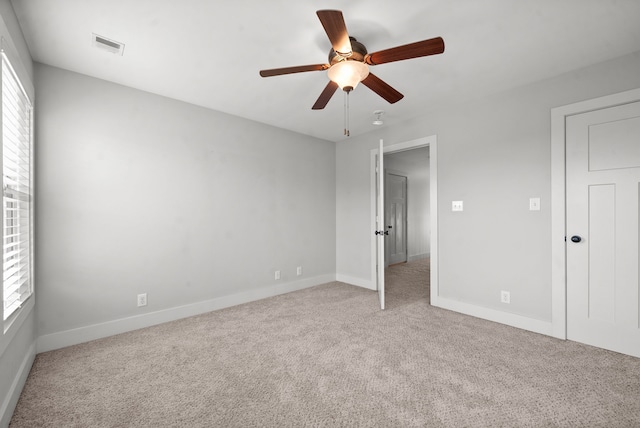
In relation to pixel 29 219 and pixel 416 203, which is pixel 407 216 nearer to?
pixel 416 203

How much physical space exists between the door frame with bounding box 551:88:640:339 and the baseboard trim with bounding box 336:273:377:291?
7.00 feet

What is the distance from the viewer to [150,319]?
116 inches

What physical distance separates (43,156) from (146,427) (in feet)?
7.52

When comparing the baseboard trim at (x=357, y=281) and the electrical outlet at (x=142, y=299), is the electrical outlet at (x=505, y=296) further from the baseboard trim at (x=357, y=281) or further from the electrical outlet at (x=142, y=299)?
the electrical outlet at (x=142, y=299)

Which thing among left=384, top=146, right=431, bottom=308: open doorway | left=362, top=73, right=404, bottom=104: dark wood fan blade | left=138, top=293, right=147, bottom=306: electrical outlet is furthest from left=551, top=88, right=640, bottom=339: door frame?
left=138, top=293, right=147, bottom=306: electrical outlet

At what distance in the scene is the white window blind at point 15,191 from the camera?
1.74m

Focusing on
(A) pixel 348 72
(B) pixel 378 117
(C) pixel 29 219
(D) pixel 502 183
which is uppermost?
(B) pixel 378 117

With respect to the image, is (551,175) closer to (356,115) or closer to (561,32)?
(561,32)

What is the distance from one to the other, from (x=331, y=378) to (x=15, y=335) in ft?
6.64

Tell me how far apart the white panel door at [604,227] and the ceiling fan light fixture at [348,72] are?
6.76 ft

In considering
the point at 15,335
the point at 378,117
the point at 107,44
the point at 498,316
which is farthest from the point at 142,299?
the point at 498,316

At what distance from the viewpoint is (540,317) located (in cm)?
275

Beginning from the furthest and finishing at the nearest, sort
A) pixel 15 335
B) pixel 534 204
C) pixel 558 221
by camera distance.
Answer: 1. pixel 534 204
2. pixel 558 221
3. pixel 15 335

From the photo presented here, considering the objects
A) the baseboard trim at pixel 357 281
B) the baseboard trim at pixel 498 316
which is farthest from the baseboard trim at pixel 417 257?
the baseboard trim at pixel 498 316
